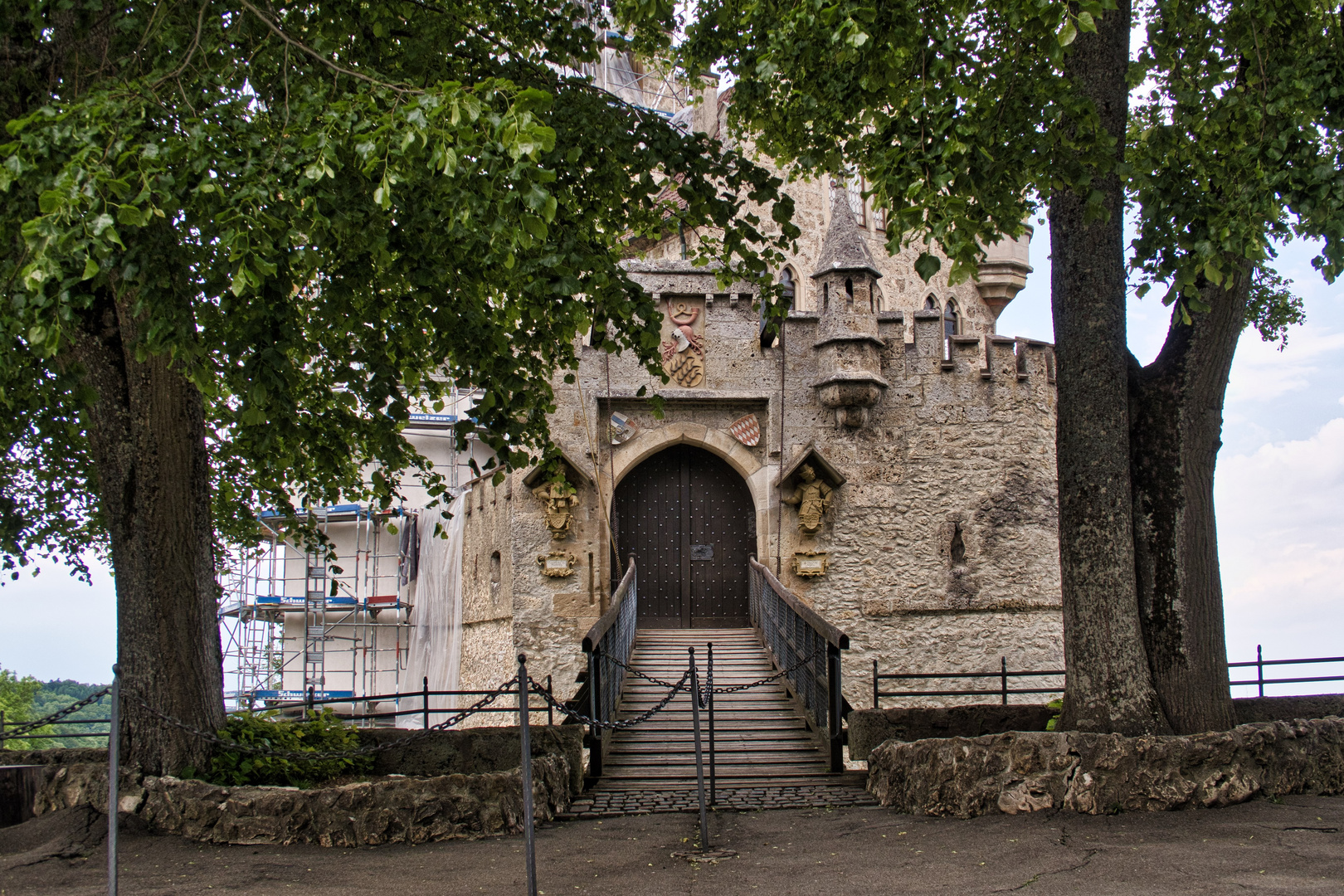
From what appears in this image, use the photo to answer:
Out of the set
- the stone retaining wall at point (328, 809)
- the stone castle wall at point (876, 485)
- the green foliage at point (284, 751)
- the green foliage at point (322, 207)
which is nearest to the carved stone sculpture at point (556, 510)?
the stone castle wall at point (876, 485)

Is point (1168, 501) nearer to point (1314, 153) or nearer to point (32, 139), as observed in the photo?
point (1314, 153)

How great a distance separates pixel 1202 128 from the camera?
333 inches

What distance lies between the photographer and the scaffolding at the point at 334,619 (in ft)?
74.5

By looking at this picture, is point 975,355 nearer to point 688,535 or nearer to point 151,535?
point 688,535

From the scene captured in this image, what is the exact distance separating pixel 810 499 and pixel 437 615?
27.6ft

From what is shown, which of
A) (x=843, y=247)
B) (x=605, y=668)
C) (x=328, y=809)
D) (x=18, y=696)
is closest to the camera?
(x=328, y=809)

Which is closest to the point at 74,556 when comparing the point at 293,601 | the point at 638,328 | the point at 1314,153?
the point at 638,328

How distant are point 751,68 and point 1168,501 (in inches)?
193

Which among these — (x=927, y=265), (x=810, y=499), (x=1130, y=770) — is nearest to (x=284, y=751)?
(x=927, y=265)

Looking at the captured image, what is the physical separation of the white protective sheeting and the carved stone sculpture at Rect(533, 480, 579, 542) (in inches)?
130

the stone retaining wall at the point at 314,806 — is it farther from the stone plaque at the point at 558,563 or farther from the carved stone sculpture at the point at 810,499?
the carved stone sculpture at the point at 810,499

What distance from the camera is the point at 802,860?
254 inches

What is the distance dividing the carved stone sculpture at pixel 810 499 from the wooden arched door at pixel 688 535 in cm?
85

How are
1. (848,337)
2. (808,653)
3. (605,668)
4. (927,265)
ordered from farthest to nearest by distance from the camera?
(848,337) → (808,653) → (605,668) → (927,265)
